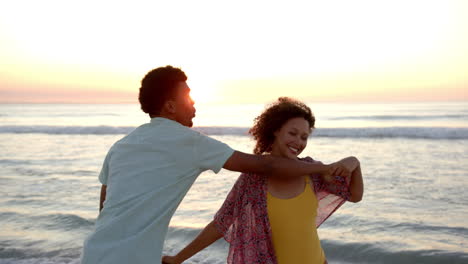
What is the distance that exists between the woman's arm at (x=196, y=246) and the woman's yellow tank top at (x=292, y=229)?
378mm

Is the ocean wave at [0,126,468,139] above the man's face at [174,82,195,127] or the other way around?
the other way around

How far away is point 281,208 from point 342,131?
22398 mm

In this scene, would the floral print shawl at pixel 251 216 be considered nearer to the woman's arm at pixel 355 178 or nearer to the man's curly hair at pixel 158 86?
the woman's arm at pixel 355 178

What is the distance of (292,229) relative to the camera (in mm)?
2666

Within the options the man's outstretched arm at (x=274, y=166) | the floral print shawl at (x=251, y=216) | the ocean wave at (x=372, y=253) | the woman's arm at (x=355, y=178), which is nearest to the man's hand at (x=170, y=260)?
the floral print shawl at (x=251, y=216)

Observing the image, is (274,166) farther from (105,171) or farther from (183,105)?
(105,171)

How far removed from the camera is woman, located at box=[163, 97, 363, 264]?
2680mm

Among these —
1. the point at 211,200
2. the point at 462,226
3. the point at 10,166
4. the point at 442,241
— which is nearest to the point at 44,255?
the point at 211,200

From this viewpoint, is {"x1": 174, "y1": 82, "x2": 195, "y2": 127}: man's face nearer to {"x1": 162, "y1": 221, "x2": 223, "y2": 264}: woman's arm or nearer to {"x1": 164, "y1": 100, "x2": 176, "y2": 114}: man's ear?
{"x1": 164, "y1": 100, "x2": 176, "y2": 114}: man's ear

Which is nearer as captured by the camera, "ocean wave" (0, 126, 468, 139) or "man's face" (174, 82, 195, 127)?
"man's face" (174, 82, 195, 127)

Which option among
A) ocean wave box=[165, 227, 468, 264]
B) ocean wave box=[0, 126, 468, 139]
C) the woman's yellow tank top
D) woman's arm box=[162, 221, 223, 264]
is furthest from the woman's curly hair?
ocean wave box=[0, 126, 468, 139]

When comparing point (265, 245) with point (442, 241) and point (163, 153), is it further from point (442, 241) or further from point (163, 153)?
point (442, 241)

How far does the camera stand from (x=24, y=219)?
7691mm

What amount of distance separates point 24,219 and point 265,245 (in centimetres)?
634
